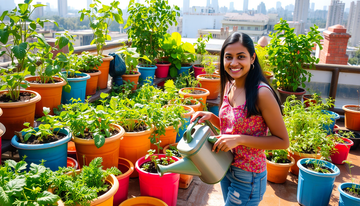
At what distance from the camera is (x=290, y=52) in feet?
11.9

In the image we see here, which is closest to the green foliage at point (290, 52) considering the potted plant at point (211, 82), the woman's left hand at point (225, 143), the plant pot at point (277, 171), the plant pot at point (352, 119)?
the plant pot at point (352, 119)

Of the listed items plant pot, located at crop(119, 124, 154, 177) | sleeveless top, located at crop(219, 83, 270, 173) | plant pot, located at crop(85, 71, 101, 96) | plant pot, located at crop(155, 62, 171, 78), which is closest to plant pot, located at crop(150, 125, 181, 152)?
plant pot, located at crop(119, 124, 154, 177)

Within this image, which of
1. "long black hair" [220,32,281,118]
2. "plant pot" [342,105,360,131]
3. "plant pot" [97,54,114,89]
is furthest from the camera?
"plant pot" [342,105,360,131]

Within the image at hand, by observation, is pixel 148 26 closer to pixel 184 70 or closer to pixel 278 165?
pixel 184 70

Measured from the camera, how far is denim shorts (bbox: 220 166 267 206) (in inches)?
48.3

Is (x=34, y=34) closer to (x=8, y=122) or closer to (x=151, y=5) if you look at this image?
(x=8, y=122)

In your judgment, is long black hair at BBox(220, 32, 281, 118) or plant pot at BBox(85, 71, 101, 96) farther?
plant pot at BBox(85, 71, 101, 96)

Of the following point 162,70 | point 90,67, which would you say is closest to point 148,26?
point 162,70

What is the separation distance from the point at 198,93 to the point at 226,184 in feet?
6.79

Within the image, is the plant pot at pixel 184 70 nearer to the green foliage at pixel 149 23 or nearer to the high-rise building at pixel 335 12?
the green foliage at pixel 149 23

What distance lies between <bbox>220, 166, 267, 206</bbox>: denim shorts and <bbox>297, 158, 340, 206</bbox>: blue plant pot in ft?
3.63

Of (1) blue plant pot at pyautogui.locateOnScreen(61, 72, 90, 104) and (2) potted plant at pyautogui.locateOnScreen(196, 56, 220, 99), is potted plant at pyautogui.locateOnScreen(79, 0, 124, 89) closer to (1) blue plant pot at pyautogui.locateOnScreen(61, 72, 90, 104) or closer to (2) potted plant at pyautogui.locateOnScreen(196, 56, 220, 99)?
(1) blue plant pot at pyautogui.locateOnScreen(61, 72, 90, 104)

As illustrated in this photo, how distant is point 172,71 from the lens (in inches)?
164

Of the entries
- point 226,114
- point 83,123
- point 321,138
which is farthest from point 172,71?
point 226,114
